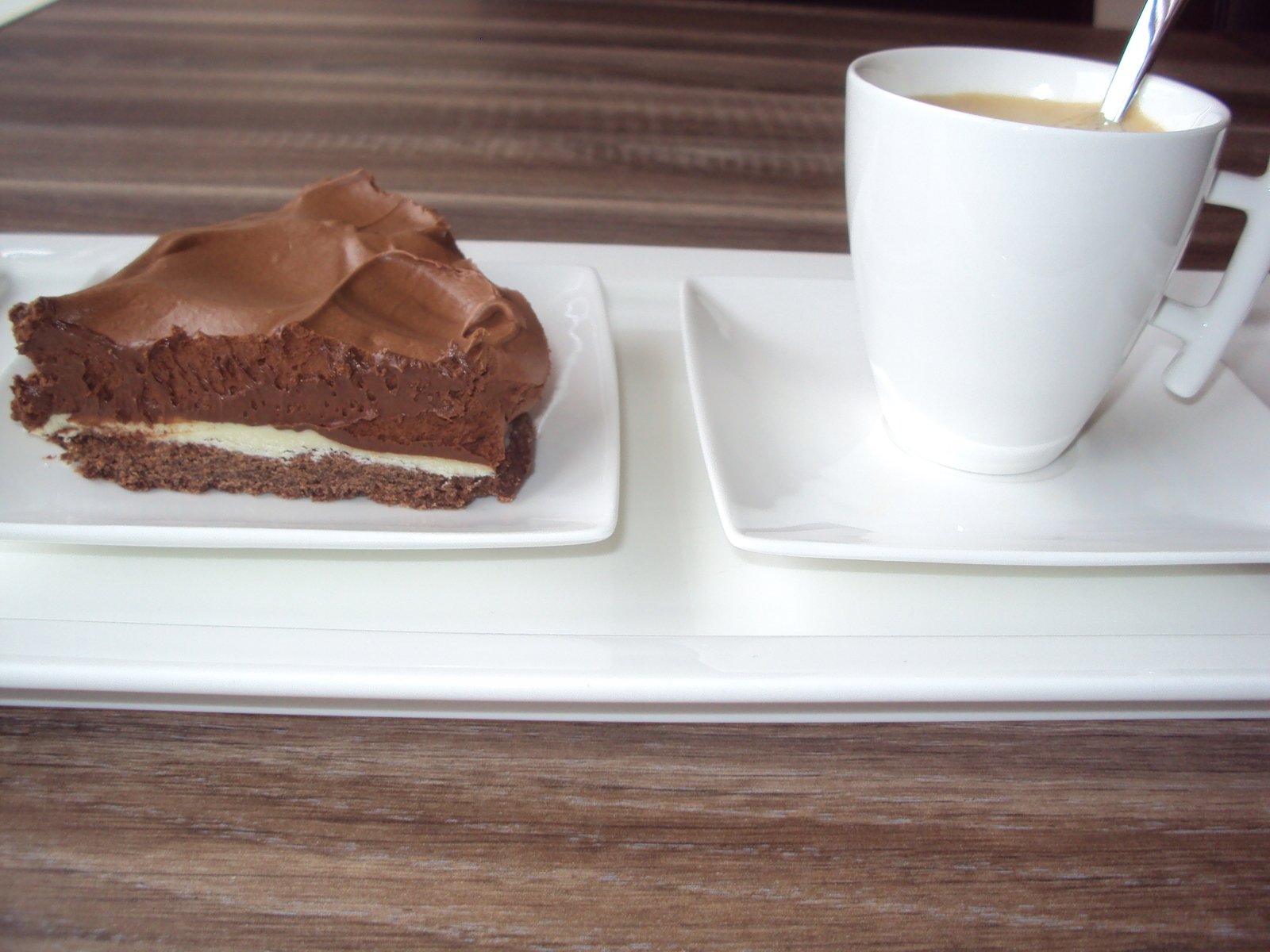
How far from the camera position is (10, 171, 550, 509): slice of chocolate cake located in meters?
0.75

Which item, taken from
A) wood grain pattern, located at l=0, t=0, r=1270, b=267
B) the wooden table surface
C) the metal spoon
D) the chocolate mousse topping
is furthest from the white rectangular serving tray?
wood grain pattern, located at l=0, t=0, r=1270, b=267

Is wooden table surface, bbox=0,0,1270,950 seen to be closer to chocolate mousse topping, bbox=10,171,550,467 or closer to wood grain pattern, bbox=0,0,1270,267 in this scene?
chocolate mousse topping, bbox=10,171,550,467

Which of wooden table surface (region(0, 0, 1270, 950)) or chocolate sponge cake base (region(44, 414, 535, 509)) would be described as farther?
chocolate sponge cake base (region(44, 414, 535, 509))

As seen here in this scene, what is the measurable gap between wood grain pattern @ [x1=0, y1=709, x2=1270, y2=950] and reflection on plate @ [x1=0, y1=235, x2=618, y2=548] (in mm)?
131

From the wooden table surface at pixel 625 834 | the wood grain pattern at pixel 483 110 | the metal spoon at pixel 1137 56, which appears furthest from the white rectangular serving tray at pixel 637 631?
the wood grain pattern at pixel 483 110

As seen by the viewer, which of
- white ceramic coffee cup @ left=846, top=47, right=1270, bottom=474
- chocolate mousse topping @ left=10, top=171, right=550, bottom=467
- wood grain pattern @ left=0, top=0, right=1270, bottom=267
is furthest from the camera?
wood grain pattern @ left=0, top=0, right=1270, bottom=267

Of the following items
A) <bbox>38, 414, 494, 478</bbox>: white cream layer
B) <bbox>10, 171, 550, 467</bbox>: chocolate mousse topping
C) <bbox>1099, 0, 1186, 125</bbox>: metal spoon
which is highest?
<bbox>1099, 0, 1186, 125</bbox>: metal spoon

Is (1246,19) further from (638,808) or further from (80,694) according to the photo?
(80,694)

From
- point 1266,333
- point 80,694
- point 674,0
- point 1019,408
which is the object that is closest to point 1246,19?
point 674,0

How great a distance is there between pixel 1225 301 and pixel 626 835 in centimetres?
62

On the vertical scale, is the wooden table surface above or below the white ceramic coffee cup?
below

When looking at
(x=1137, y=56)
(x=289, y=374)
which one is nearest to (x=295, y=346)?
(x=289, y=374)

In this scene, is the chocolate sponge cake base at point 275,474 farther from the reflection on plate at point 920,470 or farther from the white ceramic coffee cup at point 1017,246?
the white ceramic coffee cup at point 1017,246

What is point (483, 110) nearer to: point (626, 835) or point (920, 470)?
point (920, 470)
